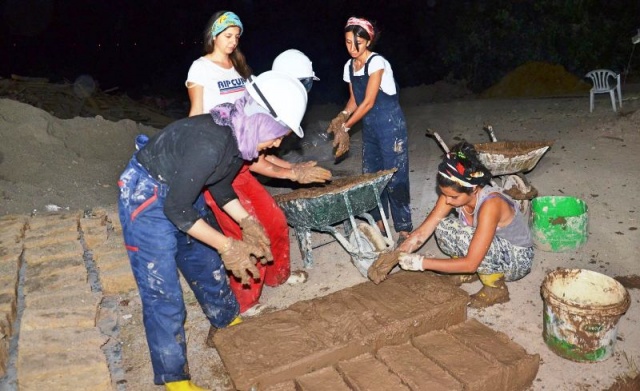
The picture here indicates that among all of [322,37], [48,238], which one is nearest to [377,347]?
[48,238]

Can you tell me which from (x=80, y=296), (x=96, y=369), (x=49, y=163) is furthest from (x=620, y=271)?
(x=49, y=163)

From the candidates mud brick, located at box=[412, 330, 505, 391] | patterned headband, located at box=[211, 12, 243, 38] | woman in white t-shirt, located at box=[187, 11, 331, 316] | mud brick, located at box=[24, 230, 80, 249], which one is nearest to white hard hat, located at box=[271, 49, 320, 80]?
woman in white t-shirt, located at box=[187, 11, 331, 316]

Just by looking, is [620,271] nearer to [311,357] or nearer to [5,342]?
[311,357]

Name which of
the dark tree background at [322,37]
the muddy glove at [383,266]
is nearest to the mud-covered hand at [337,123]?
the muddy glove at [383,266]

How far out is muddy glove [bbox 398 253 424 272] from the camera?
10.6 feet

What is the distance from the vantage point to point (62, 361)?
310 cm

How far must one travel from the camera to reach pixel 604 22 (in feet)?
48.1

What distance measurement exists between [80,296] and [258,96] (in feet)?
7.98

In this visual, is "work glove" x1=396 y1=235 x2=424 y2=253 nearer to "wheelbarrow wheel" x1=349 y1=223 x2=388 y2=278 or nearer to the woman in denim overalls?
"wheelbarrow wheel" x1=349 y1=223 x2=388 y2=278

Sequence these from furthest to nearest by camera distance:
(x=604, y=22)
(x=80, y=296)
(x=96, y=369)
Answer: (x=604, y=22)
(x=80, y=296)
(x=96, y=369)

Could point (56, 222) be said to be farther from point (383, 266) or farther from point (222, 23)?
point (383, 266)

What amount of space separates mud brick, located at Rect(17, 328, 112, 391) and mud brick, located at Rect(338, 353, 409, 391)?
1.47m

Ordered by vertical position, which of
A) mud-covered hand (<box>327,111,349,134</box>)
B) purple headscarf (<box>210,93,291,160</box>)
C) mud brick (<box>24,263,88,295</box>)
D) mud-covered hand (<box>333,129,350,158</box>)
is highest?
purple headscarf (<box>210,93,291,160</box>)

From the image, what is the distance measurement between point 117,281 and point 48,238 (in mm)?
1097
